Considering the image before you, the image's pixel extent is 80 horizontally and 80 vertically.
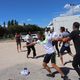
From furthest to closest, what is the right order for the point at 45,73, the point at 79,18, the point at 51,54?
1. the point at 79,18
2. the point at 45,73
3. the point at 51,54

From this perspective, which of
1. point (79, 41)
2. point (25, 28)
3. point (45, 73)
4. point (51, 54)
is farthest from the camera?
point (25, 28)

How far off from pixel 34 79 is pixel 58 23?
3258cm

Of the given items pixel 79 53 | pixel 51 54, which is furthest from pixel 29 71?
pixel 79 53

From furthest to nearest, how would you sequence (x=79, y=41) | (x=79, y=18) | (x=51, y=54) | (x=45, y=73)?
(x=79, y=18) < (x=45, y=73) < (x=51, y=54) < (x=79, y=41)

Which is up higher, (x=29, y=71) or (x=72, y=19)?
(x=72, y=19)

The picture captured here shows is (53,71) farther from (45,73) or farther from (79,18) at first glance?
(79,18)

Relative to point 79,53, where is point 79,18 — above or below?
above

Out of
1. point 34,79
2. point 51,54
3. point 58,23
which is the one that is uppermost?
point 58,23

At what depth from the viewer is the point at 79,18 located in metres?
41.7

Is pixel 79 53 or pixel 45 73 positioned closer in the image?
pixel 79 53

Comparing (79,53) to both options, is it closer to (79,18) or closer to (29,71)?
(29,71)

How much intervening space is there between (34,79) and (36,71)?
1329 mm

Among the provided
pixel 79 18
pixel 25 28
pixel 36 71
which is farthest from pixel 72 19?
pixel 25 28

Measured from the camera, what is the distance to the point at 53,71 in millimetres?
11047
